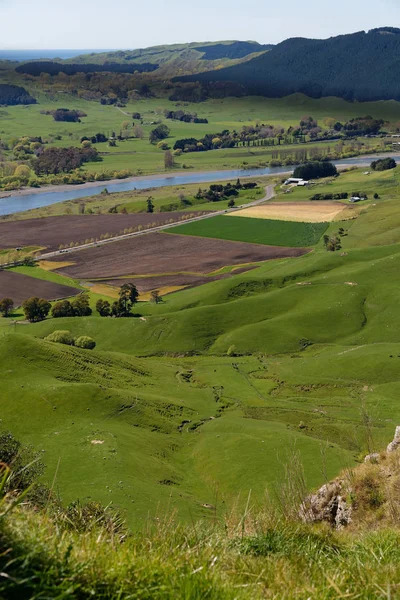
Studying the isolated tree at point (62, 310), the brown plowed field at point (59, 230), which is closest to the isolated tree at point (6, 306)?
the isolated tree at point (62, 310)

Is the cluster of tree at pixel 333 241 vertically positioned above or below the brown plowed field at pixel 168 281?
above

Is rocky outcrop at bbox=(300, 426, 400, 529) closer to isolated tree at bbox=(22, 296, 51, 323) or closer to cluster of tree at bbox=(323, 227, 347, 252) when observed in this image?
isolated tree at bbox=(22, 296, 51, 323)

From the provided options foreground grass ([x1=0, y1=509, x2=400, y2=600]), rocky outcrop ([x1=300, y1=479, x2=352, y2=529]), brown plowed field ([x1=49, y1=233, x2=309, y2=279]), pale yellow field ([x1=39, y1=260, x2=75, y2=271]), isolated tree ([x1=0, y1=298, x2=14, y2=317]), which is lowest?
isolated tree ([x1=0, y1=298, x2=14, y2=317])

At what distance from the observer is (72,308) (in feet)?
386

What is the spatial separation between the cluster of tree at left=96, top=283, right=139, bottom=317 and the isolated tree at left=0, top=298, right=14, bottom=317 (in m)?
17.1

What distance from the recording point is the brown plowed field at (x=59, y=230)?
17400 cm

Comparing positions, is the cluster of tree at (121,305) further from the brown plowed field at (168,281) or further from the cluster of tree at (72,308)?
the brown plowed field at (168,281)

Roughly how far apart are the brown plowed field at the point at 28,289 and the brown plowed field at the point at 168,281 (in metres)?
10.9

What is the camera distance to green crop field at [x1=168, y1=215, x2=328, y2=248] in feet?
538

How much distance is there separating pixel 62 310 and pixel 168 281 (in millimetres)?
28641

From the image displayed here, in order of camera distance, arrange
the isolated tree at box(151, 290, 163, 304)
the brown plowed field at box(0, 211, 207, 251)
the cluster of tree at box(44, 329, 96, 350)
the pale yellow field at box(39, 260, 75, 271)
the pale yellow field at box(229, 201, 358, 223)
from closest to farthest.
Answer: the cluster of tree at box(44, 329, 96, 350), the isolated tree at box(151, 290, 163, 304), the pale yellow field at box(39, 260, 75, 271), the brown plowed field at box(0, 211, 207, 251), the pale yellow field at box(229, 201, 358, 223)

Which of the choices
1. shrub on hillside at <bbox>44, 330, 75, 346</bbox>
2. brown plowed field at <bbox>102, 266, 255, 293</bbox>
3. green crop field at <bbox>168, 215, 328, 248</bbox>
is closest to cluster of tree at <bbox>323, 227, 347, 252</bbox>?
green crop field at <bbox>168, 215, 328, 248</bbox>

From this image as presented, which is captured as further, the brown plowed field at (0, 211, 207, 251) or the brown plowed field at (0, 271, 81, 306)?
the brown plowed field at (0, 211, 207, 251)

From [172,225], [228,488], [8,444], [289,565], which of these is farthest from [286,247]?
[289,565]
